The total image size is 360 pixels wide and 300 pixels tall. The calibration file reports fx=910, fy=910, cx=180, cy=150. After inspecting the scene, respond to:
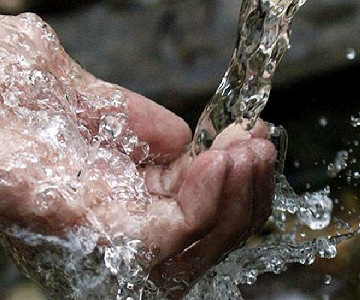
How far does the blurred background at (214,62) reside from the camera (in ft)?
6.83

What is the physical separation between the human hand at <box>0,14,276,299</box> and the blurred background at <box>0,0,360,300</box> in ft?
2.52

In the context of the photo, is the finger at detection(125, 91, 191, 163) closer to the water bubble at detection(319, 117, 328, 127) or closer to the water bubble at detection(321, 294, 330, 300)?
the water bubble at detection(321, 294, 330, 300)

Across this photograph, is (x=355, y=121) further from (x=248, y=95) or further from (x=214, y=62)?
(x=248, y=95)

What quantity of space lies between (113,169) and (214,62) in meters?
0.95

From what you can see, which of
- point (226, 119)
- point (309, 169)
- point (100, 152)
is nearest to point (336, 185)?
point (309, 169)

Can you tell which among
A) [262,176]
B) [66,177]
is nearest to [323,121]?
[262,176]

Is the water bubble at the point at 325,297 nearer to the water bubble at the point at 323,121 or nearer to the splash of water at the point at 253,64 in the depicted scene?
the water bubble at the point at 323,121

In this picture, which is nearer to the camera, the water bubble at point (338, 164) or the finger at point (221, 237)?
the finger at point (221, 237)

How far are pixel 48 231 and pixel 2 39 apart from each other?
34cm

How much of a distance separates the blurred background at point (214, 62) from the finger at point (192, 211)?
0.96 meters

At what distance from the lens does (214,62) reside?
2.12 m

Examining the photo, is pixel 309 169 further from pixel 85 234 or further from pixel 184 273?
pixel 85 234

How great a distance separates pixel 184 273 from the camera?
4.02 feet

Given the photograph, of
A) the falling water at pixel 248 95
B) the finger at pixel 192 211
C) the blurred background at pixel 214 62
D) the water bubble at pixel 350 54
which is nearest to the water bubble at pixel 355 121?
the blurred background at pixel 214 62
